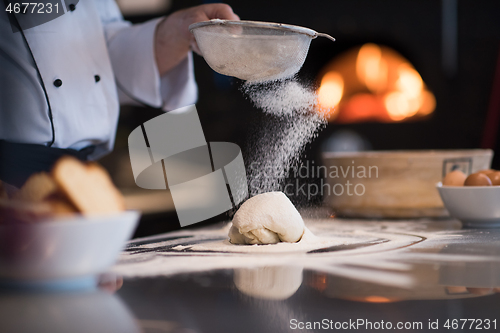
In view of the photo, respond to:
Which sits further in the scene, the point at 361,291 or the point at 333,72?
the point at 333,72

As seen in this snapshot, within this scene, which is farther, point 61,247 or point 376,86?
point 376,86

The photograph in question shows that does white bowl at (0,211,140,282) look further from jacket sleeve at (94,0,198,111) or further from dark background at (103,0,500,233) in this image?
dark background at (103,0,500,233)

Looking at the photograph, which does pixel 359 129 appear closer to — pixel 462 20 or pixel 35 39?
pixel 462 20

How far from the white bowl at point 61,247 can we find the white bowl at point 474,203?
2.85 ft

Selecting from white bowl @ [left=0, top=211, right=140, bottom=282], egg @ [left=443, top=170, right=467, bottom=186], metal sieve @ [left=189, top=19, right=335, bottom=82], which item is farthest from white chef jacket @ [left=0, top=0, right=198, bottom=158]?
egg @ [left=443, top=170, right=467, bottom=186]

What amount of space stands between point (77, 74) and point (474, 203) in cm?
104

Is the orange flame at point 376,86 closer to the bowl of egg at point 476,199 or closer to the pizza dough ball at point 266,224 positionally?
the bowl of egg at point 476,199

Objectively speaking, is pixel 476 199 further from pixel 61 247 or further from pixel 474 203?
pixel 61 247

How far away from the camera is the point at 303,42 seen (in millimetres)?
1017

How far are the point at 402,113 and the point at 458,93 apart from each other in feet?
1.27

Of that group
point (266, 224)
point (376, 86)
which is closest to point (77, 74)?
point (266, 224)

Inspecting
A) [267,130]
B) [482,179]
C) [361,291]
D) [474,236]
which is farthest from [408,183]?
[361,291]

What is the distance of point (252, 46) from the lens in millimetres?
968

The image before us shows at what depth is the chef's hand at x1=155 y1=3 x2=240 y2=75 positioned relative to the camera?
1162mm
